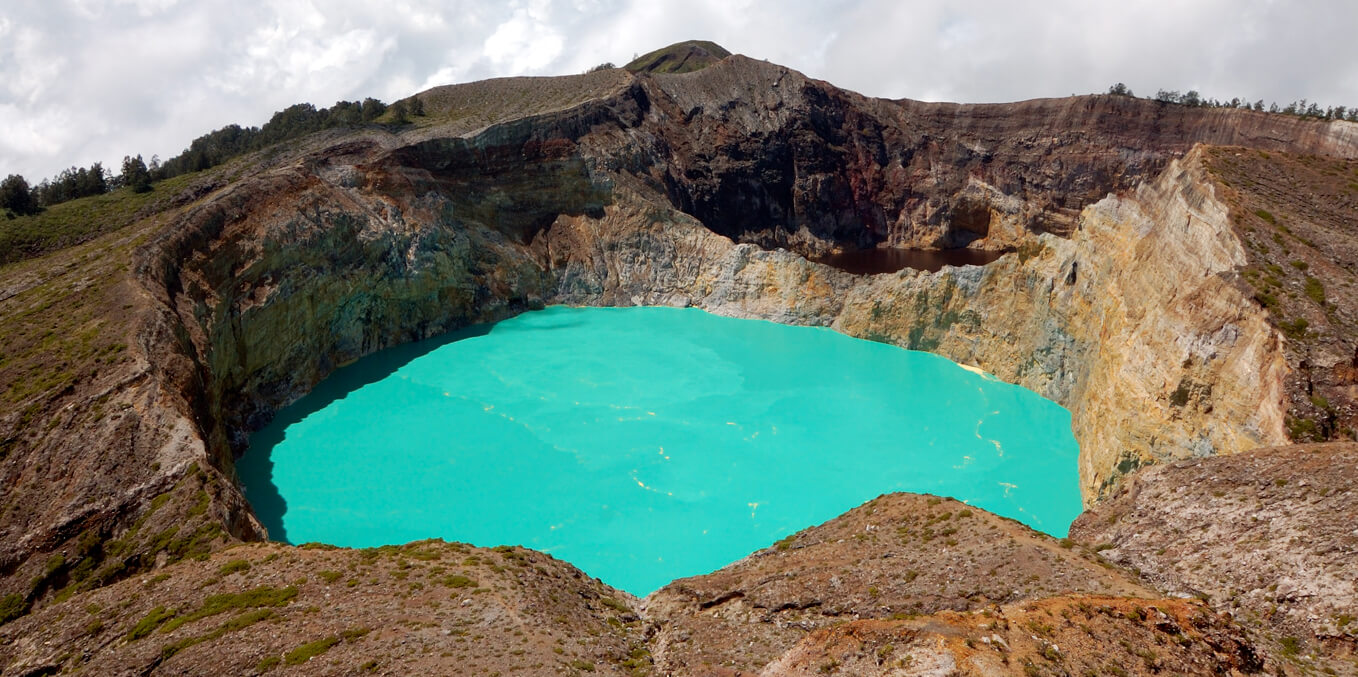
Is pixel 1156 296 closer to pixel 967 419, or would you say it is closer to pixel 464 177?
pixel 967 419

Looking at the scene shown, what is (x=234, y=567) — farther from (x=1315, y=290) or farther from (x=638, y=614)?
(x=1315, y=290)

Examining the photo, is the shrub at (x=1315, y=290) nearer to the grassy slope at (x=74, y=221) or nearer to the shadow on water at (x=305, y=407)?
the shadow on water at (x=305, y=407)

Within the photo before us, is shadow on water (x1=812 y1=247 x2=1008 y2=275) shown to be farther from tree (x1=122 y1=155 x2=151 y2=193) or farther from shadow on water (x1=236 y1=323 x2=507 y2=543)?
tree (x1=122 y1=155 x2=151 y2=193)

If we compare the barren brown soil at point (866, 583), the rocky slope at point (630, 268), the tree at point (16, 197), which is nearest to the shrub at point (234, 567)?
the rocky slope at point (630, 268)

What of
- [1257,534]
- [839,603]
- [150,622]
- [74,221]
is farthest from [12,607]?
[74,221]

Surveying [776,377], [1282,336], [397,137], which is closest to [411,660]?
[1282,336]

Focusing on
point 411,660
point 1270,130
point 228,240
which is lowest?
point 411,660

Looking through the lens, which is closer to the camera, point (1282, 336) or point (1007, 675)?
point (1007, 675)
